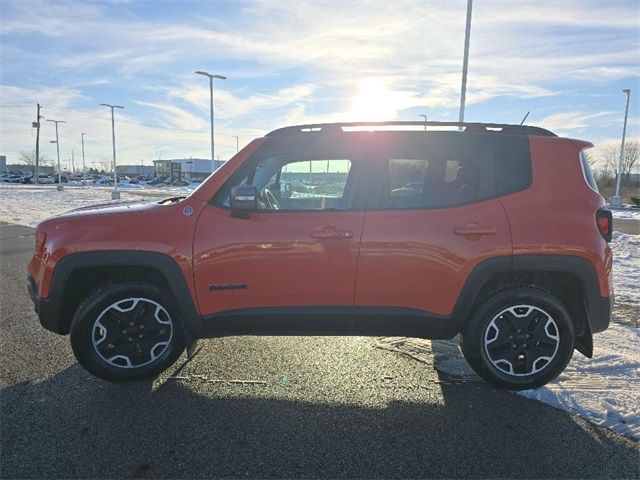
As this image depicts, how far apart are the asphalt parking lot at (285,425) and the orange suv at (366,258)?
345 millimetres

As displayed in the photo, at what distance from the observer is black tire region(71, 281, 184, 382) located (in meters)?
3.25

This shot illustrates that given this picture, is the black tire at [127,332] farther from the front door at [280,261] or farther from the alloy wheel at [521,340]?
the alloy wheel at [521,340]

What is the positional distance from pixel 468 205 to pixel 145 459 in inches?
104

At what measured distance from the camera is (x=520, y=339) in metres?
3.29

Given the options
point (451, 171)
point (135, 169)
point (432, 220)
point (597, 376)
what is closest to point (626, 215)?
point (597, 376)

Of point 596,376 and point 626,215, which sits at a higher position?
point 626,215

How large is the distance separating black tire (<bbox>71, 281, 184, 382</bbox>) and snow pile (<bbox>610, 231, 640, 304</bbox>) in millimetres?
5320

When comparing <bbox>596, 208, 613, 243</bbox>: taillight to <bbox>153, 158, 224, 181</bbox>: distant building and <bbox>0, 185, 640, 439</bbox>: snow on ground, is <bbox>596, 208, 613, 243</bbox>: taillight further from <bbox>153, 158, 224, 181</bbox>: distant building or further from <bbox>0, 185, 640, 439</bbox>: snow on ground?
<bbox>153, 158, 224, 181</bbox>: distant building

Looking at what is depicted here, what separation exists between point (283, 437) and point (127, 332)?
4.85 feet

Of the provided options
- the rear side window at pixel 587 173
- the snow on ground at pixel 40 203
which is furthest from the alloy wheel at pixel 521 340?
the snow on ground at pixel 40 203

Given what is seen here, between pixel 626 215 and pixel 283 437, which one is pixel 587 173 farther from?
pixel 626 215

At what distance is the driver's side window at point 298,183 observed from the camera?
131 inches

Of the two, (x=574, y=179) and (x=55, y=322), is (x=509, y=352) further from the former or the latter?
(x=55, y=322)

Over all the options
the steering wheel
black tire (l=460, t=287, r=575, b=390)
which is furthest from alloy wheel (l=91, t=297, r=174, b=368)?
black tire (l=460, t=287, r=575, b=390)
